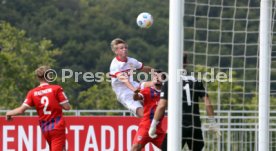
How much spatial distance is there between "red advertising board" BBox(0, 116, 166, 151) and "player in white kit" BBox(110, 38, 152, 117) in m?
1.68

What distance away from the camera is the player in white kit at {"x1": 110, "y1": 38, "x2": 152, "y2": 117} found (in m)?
17.2

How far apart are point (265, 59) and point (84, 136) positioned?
5.64 meters

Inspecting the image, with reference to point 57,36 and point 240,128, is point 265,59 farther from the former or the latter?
point 57,36

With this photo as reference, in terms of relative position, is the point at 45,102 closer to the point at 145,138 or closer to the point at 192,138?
the point at 145,138

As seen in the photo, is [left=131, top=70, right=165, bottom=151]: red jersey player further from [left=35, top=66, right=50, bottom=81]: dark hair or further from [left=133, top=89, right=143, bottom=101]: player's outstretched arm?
[left=35, top=66, right=50, bottom=81]: dark hair

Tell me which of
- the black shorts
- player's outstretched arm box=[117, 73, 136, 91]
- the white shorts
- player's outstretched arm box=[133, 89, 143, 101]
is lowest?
the black shorts

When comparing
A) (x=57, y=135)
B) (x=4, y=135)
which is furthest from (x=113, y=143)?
(x=57, y=135)

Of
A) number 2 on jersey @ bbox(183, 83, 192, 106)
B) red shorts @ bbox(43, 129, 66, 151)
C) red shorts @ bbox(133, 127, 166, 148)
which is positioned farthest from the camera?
red shorts @ bbox(43, 129, 66, 151)

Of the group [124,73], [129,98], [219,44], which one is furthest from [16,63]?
[219,44]

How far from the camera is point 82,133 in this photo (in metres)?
19.3

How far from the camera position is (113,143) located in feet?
63.5

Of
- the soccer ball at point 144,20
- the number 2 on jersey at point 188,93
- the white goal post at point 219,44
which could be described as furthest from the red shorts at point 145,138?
the soccer ball at point 144,20

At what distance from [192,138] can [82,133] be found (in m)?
5.44

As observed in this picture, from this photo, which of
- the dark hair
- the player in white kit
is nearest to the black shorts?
the dark hair
